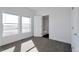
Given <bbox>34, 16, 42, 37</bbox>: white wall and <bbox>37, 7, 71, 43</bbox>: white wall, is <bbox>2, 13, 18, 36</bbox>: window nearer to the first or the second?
<bbox>34, 16, 42, 37</bbox>: white wall

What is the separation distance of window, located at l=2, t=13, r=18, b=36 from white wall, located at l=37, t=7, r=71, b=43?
2.62 meters

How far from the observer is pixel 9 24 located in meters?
3.78

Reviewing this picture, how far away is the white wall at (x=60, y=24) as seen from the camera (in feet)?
12.4

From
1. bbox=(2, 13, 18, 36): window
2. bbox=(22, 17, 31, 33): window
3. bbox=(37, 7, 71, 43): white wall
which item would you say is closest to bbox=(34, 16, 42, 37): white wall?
bbox=(22, 17, 31, 33): window

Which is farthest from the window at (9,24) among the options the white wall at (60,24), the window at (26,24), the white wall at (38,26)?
the white wall at (60,24)

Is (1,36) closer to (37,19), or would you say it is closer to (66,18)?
(37,19)

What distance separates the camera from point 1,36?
3.25 m

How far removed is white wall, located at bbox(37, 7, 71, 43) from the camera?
149 inches

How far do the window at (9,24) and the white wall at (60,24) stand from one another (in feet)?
8.61

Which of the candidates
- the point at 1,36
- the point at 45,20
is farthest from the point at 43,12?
the point at 1,36

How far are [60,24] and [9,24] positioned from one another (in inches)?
133

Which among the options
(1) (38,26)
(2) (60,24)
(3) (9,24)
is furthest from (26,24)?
(2) (60,24)

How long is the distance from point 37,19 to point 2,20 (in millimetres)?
3096

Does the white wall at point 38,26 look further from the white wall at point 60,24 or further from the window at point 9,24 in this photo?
the window at point 9,24
